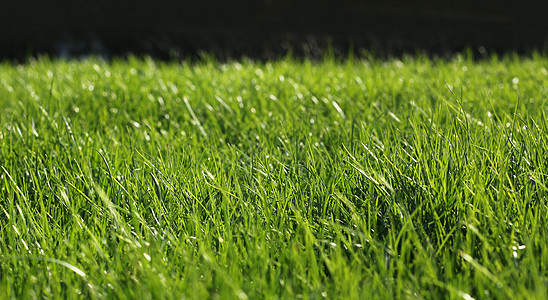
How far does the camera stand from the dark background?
730 centimetres

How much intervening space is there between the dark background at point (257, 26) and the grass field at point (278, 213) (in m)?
5.07

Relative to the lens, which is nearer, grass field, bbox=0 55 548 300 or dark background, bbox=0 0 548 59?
grass field, bbox=0 55 548 300

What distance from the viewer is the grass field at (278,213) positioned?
43.3 inches

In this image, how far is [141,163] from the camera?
1.78m

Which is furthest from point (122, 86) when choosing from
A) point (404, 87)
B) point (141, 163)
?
point (404, 87)

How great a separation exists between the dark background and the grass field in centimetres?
507

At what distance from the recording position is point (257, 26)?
24.7 ft

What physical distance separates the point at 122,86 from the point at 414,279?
234 cm

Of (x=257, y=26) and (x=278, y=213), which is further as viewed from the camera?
(x=257, y=26)

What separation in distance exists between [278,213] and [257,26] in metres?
6.43

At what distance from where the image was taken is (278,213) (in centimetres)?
137

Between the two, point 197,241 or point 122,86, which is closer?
point 197,241

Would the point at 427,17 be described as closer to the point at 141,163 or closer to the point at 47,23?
the point at 47,23

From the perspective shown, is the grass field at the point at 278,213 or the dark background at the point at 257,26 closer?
the grass field at the point at 278,213
